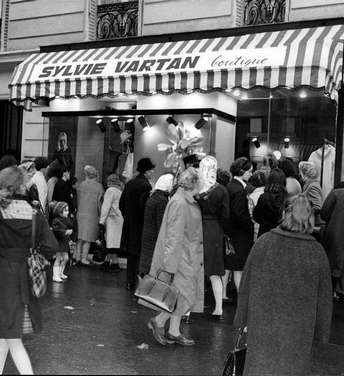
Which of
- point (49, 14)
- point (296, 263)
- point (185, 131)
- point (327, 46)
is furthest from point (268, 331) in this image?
point (49, 14)

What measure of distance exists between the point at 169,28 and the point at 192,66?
2621 mm

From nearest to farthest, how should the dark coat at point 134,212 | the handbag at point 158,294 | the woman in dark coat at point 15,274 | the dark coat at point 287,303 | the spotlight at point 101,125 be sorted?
1. the dark coat at point 287,303
2. the woman in dark coat at point 15,274
3. the handbag at point 158,294
4. the dark coat at point 134,212
5. the spotlight at point 101,125

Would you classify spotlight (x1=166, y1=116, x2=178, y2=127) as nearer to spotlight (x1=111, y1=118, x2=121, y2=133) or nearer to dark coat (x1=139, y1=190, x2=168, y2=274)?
spotlight (x1=111, y1=118, x2=121, y2=133)

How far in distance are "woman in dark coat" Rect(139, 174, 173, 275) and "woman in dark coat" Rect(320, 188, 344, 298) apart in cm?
216

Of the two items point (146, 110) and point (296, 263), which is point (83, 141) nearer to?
point (146, 110)

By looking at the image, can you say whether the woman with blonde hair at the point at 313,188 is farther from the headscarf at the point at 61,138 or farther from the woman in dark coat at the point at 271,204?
the headscarf at the point at 61,138

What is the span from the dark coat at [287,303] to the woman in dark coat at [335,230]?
4.07 m

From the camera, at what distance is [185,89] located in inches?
440

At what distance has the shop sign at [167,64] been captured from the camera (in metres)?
10.4

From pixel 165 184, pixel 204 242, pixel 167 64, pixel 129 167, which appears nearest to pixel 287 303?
pixel 204 242

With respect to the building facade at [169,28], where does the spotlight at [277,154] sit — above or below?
below

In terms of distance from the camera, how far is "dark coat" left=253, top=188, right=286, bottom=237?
844cm

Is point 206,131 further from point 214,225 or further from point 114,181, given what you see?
point 214,225

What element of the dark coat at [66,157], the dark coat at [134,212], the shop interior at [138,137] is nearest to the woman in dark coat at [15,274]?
the dark coat at [134,212]
